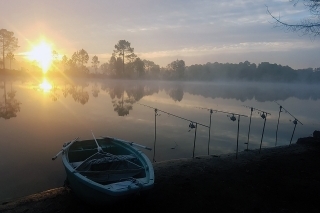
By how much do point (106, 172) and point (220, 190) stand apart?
3432 mm

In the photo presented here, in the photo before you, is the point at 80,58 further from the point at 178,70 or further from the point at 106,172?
the point at 106,172

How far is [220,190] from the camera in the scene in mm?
6898

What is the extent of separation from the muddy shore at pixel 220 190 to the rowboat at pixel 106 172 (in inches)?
12.0

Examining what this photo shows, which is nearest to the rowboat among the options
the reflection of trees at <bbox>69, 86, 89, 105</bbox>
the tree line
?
the reflection of trees at <bbox>69, 86, 89, 105</bbox>

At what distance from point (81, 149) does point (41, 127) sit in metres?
8.44

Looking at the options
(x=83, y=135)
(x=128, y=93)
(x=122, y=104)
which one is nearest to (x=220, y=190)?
(x=83, y=135)

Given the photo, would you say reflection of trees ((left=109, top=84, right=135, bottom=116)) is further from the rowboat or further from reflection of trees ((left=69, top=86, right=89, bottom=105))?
the rowboat

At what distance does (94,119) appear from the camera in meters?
18.0

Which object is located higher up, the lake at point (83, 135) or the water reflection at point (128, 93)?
the water reflection at point (128, 93)

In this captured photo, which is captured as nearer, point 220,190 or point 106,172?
point 106,172

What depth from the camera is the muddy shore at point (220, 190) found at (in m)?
6.00

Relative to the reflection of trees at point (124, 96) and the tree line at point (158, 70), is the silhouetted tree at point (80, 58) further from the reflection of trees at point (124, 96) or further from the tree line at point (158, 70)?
the reflection of trees at point (124, 96)

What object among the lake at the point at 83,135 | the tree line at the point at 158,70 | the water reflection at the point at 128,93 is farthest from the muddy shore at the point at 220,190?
the tree line at the point at 158,70

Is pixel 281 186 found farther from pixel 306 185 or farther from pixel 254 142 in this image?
pixel 254 142
